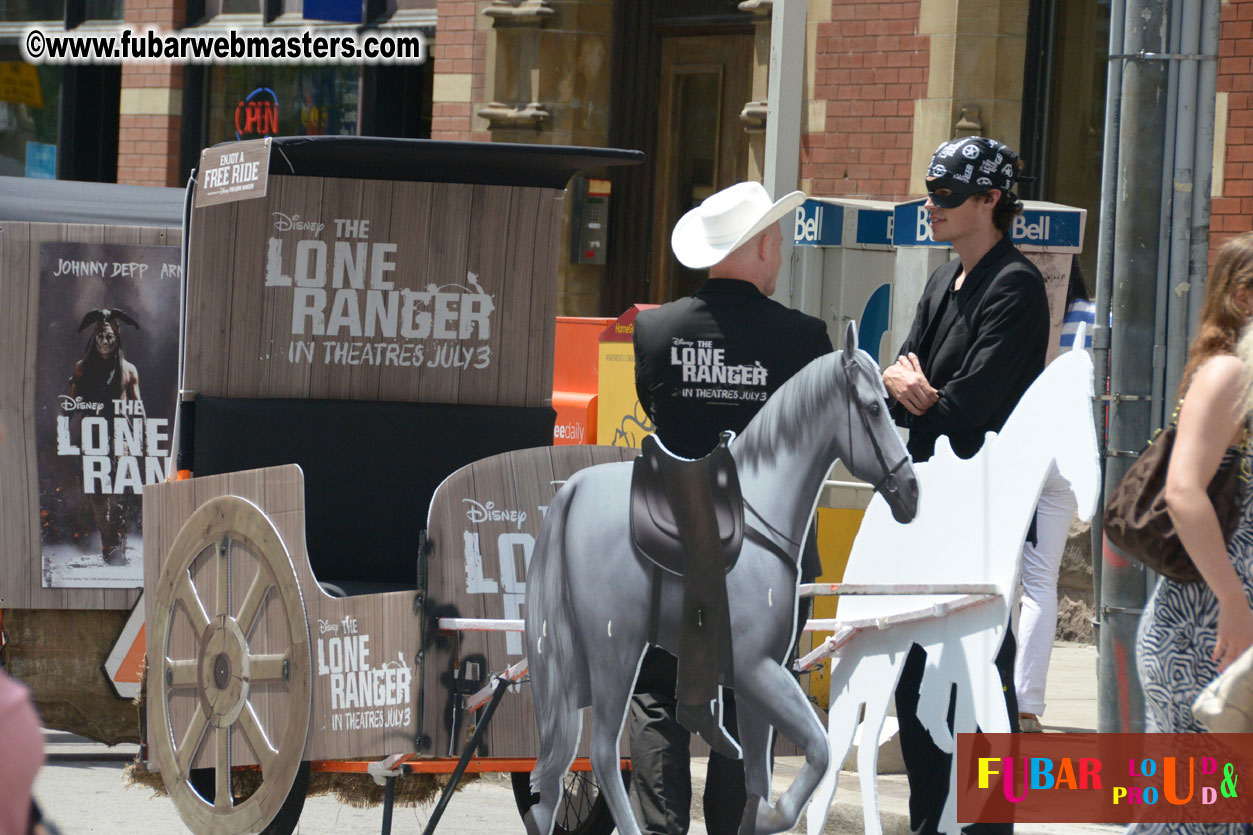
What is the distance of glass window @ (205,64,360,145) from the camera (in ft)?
49.6

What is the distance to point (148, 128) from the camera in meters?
16.2

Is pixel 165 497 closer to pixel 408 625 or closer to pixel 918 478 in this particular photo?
pixel 408 625

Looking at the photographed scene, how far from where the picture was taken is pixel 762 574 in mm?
4387

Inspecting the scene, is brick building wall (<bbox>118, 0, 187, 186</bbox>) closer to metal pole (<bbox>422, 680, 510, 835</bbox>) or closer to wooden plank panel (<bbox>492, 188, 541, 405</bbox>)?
wooden plank panel (<bbox>492, 188, 541, 405</bbox>)

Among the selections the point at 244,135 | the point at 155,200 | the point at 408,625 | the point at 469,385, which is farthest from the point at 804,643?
the point at 244,135

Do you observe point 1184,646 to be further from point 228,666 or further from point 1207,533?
point 228,666

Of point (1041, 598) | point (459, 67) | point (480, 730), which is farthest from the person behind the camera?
point (459, 67)

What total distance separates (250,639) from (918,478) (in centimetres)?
199

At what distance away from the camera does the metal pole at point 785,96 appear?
6.69 m

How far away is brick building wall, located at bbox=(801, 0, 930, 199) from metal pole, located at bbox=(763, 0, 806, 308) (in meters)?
4.35

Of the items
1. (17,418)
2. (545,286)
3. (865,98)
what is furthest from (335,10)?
(545,286)

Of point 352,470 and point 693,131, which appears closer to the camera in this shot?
point 352,470

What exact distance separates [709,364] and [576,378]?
19.1ft

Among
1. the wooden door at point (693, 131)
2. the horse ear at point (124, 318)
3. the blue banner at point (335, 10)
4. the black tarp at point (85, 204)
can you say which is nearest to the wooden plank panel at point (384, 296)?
the horse ear at point (124, 318)
